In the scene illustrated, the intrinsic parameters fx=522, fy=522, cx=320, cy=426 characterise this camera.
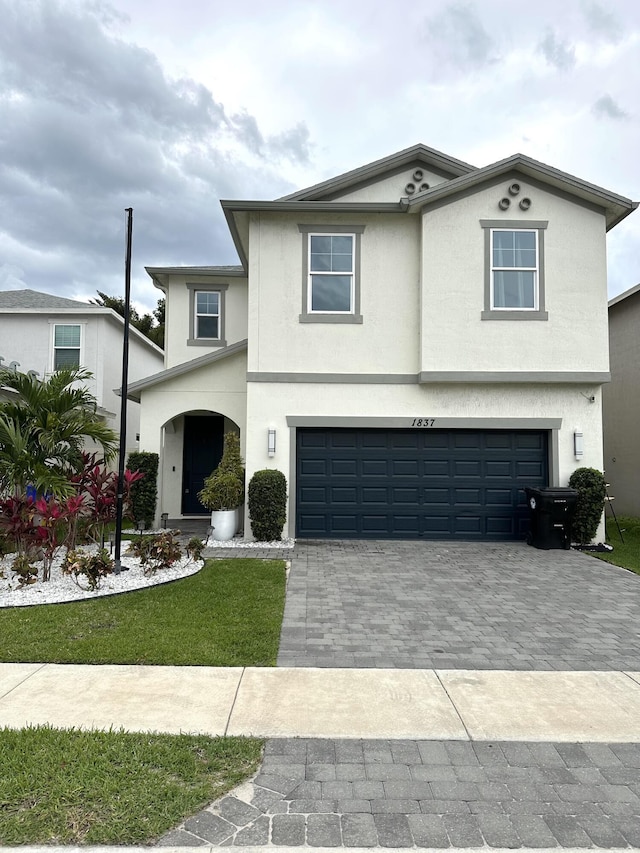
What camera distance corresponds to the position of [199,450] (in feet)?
47.3

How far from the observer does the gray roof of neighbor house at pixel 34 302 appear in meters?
16.2

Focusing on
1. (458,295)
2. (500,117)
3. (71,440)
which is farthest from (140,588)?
(500,117)

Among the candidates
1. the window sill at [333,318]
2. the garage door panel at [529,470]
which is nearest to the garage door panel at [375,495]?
the garage door panel at [529,470]

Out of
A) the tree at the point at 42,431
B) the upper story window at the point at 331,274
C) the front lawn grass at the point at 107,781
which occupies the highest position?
the upper story window at the point at 331,274

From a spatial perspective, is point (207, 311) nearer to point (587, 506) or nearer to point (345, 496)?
point (345, 496)

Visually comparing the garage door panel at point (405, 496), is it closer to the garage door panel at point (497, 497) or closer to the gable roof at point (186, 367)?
the garage door panel at point (497, 497)

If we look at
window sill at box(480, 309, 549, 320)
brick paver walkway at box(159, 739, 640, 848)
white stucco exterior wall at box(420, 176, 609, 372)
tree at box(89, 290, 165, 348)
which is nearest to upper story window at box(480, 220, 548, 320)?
window sill at box(480, 309, 549, 320)

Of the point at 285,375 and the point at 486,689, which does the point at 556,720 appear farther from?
the point at 285,375

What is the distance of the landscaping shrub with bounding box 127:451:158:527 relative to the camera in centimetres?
1155

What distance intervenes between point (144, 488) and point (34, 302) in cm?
923

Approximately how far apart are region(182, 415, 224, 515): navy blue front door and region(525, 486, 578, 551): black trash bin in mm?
8213

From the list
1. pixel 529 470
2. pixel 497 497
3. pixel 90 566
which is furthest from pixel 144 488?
pixel 529 470

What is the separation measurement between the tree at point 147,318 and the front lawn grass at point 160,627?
2978cm

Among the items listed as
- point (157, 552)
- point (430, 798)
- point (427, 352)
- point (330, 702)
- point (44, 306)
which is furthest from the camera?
point (44, 306)
